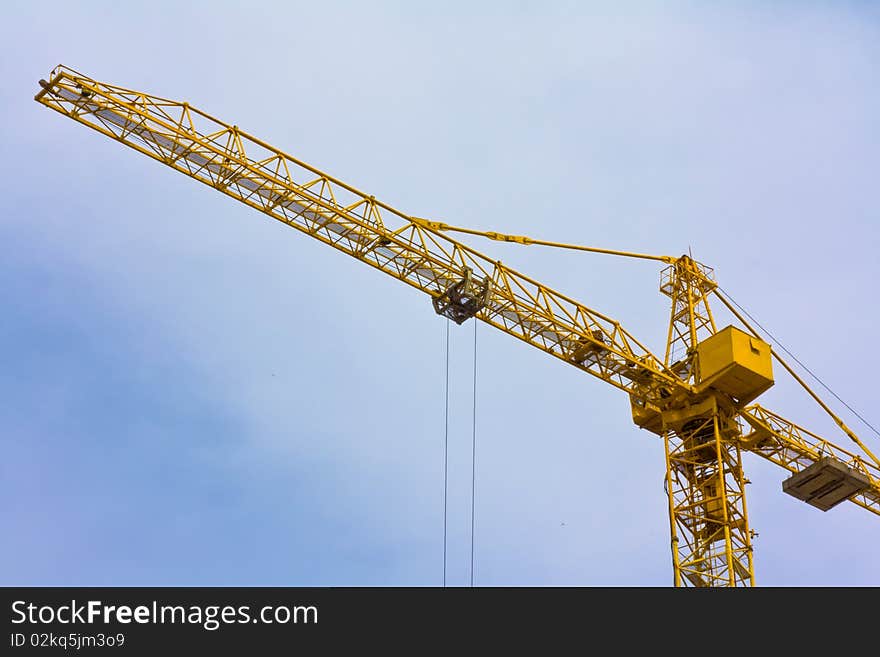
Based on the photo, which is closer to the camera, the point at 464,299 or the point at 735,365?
the point at 464,299

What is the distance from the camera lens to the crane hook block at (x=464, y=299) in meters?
59.1

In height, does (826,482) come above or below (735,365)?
below

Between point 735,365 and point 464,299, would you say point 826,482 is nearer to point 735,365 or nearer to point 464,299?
point 735,365

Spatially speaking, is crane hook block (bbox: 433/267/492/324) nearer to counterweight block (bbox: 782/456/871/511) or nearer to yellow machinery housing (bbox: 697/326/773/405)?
yellow machinery housing (bbox: 697/326/773/405)

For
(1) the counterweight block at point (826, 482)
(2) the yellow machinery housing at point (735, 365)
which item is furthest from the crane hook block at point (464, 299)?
(1) the counterweight block at point (826, 482)

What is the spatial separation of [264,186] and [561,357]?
13497 millimetres

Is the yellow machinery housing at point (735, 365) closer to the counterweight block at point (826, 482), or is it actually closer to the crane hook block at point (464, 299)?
the counterweight block at point (826, 482)

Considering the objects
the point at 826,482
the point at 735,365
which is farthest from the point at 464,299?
the point at 826,482

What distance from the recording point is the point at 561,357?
62375mm

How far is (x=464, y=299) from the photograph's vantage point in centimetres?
5931

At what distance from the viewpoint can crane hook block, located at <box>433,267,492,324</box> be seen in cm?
5909
